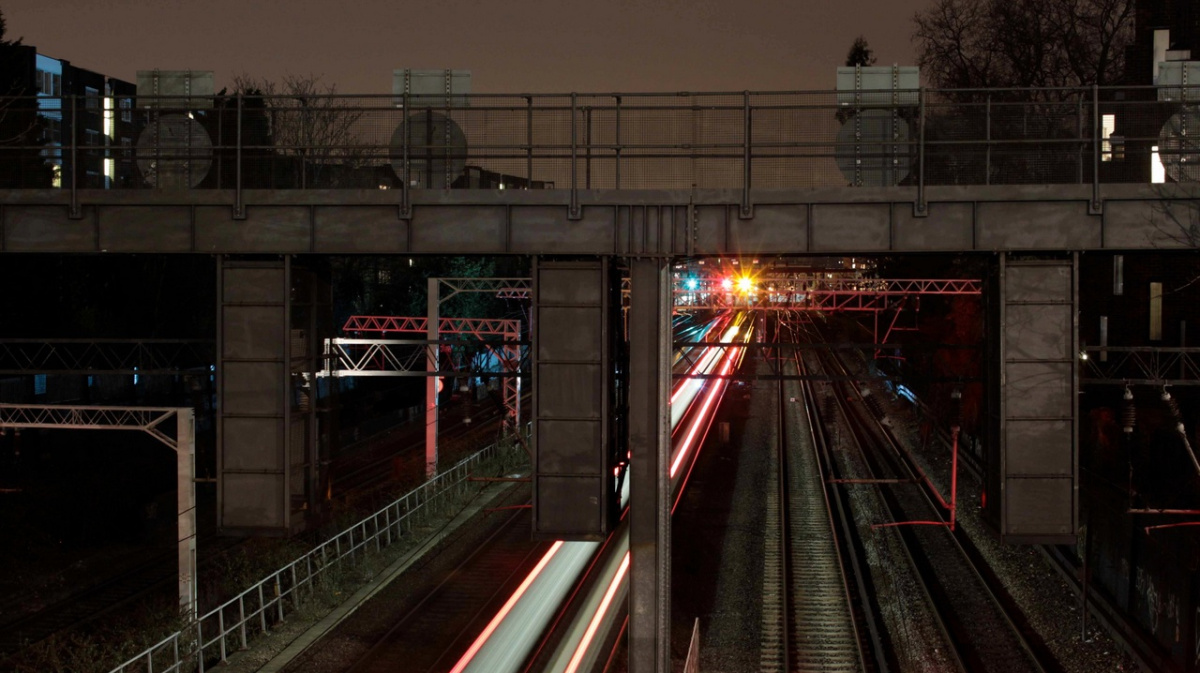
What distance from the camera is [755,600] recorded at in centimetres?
2361

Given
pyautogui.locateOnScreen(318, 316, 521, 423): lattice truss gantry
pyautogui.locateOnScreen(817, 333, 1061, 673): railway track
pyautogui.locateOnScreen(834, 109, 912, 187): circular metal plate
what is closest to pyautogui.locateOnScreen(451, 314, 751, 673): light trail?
pyautogui.locateOnScreen(318, 316, 521, 423): lattice truss gantry

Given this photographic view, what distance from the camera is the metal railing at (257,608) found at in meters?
17.9

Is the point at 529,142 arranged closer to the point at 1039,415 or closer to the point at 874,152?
the point at 874,152

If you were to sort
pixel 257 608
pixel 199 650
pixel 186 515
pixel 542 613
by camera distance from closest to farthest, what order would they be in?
pixel 199 650, pixel 186 515, pixel 542 613, pixel 257 608

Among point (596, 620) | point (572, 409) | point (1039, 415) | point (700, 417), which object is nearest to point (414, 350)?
point (700, 417)

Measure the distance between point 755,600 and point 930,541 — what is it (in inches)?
298

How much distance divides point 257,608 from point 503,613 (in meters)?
4.99

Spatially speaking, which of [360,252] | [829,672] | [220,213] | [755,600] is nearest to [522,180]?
[360,252]

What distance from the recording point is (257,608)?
72.7 ft

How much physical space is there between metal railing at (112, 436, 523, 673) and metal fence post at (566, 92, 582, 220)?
8608 millimetres

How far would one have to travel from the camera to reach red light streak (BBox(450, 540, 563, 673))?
725 inches

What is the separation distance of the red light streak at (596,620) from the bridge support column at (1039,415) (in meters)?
7.99

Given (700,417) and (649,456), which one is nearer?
(649,456)

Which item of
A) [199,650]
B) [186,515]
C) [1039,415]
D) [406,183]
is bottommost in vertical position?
[199,650]
